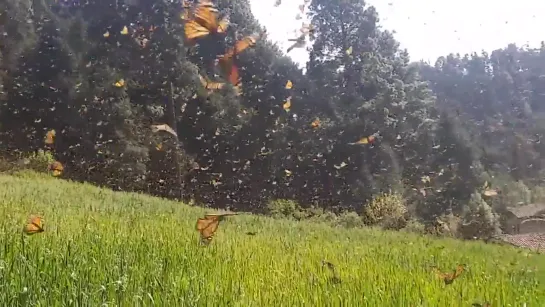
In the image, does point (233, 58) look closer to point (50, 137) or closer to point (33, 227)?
point (50, 137)

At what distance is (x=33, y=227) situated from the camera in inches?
161

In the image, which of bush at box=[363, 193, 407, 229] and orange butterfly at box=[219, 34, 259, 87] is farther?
orange butterfly at box=[219, 34, 259, 87]

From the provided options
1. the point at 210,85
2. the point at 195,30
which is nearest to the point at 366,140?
the point at 210,85

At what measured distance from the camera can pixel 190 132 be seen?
25375 millimetres

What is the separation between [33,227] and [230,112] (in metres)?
21.7

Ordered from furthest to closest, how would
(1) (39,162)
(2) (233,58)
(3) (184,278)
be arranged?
(2) (233,58) < (1) (39,162) < (3) (184,278)

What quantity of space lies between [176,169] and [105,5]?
29.3 ft

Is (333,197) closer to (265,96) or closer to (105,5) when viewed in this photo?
(265,96)

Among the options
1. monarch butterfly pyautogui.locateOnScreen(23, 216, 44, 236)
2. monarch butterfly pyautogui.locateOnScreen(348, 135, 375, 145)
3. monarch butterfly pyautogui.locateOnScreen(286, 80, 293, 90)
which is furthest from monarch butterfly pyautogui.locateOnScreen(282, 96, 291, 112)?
monarch butterfly pyautogui.locateOnScreen(23, 216, 44, 236)

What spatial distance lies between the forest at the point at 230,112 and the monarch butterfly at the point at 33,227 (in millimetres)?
16457

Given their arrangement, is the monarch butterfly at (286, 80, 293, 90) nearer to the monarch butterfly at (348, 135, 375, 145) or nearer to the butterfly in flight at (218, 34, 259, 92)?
the butterfly in flight at (218, 34, 259, 92)

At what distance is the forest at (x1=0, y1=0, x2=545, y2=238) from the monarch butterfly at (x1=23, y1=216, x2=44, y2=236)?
16457 mm

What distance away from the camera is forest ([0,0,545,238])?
23328mm

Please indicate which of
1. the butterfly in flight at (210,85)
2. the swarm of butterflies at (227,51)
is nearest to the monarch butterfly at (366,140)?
the swarm of butterflies at (227,51)
